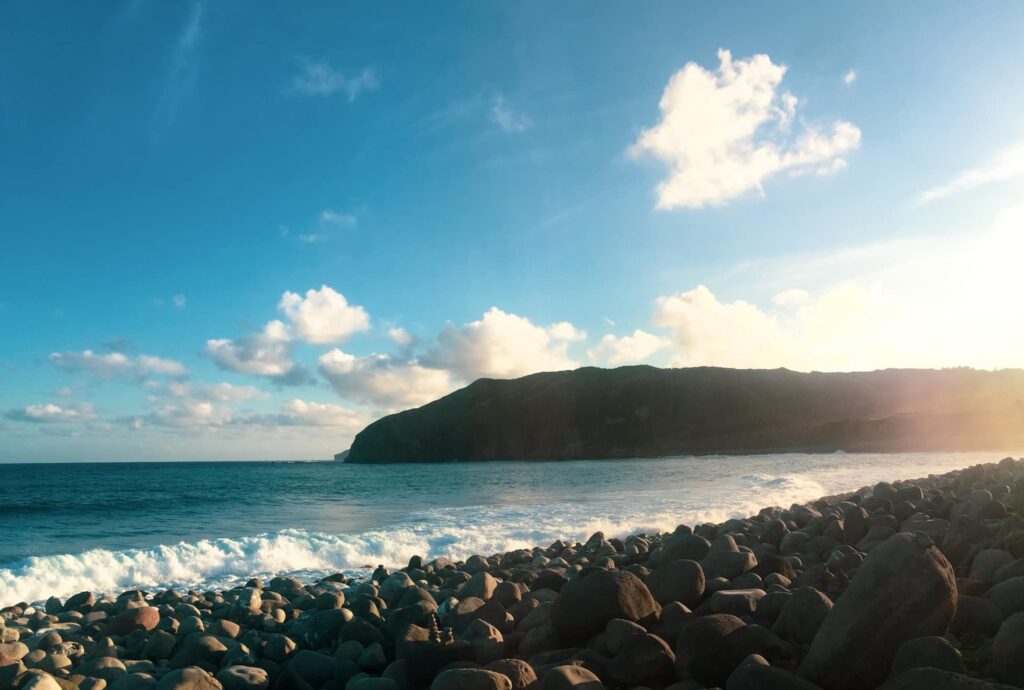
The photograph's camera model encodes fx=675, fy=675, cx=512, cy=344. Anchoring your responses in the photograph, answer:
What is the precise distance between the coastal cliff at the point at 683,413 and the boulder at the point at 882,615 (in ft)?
262

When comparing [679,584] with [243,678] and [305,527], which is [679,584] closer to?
[243,678]

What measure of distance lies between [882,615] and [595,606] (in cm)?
189

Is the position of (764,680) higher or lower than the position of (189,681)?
higher

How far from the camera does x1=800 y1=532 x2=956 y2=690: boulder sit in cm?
371

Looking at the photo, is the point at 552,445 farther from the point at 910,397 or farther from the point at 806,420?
the point at 910,397

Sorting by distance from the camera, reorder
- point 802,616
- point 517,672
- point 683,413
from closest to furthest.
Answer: point 517,672, point 802,616, point 683,413

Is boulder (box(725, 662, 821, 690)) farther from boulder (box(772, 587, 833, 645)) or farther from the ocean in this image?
the ocean

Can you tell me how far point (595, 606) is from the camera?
16.2ft

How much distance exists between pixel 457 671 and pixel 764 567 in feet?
12.6

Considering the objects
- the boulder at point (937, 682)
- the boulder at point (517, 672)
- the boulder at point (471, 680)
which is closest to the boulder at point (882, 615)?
the boulder at point (937, 682)

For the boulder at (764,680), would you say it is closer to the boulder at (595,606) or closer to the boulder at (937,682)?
the boulder at (937,682)

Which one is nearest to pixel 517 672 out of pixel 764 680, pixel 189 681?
pixel 764 680

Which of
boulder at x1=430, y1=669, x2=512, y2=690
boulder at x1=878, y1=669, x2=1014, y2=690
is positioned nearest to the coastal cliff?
boulder at x1=878, y1=669, x2=1014, y2=690

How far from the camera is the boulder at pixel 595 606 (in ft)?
16.1
